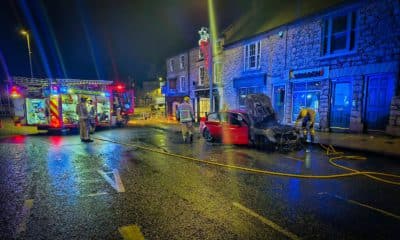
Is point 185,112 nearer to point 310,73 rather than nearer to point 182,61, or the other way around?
point 310,73

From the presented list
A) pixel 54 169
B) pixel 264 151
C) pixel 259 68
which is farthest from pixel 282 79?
pixel 54 169

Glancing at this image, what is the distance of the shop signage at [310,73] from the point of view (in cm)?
1389

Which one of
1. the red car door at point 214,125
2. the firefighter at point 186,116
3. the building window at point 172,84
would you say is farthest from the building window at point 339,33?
the building window at point 172,84

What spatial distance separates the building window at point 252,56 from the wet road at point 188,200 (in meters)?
12.5

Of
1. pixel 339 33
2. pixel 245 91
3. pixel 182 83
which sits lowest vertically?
pixel 245 91

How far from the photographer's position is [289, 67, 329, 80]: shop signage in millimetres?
13888

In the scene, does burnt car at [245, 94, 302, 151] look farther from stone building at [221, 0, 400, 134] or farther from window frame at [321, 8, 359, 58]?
window frame at [321, 8, 359, 58]

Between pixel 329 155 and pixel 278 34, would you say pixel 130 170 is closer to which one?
pixel 329 155

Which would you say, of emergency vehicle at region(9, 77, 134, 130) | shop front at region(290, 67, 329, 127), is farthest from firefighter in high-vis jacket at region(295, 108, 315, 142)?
emergency vehicle at region(9, 77, 134, 130)

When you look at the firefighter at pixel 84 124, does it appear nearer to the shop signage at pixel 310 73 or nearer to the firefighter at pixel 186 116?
the firefighter at pixel 186 116

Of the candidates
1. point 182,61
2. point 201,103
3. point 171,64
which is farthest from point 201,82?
point 171,64

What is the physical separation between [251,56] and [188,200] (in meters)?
16.5

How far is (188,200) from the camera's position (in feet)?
14.4

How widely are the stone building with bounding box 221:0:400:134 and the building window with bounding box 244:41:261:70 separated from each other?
0.24 ft
